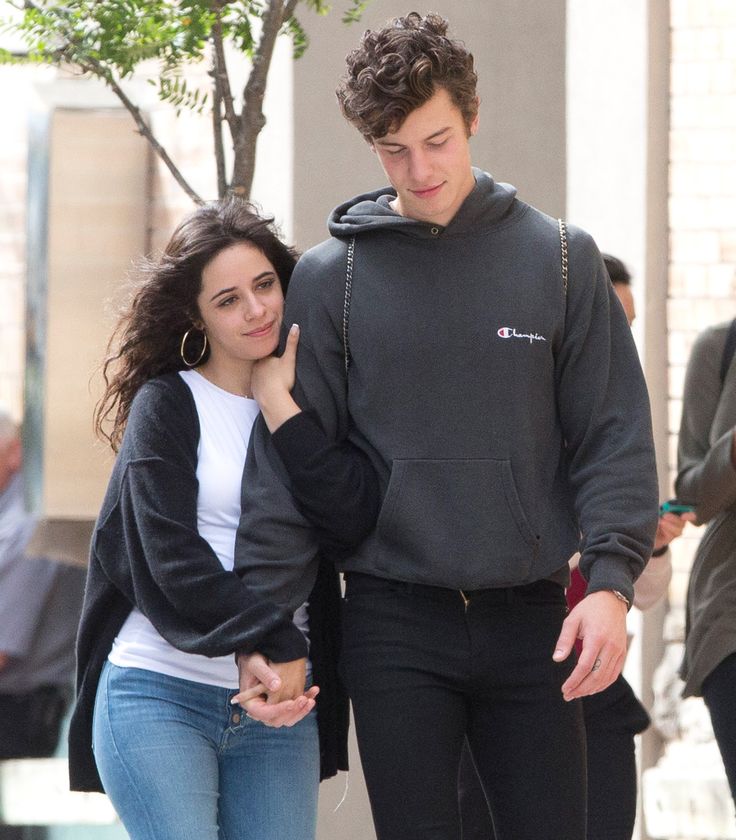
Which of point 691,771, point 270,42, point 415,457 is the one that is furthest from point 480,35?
point 415,457

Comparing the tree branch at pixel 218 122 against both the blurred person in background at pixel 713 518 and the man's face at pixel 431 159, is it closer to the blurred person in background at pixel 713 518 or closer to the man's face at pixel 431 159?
the man's face at pixel 431 159

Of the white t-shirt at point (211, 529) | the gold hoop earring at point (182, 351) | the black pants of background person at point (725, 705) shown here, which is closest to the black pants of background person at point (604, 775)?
the black pants of background person at point (725, 705)

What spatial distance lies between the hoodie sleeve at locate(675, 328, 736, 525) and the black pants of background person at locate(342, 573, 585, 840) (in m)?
1.27

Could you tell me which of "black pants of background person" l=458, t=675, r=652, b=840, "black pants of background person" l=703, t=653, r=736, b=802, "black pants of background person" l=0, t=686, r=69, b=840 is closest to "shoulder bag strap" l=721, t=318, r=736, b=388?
"black pants of background person" l=703, t=653, r=736, b=802

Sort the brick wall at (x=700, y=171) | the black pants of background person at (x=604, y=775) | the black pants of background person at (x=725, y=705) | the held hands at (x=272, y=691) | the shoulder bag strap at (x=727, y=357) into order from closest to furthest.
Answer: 1. the held hands at (x=272, y=691)
2. the black pants of background person at (x=604, y=775)
3. the black pants of background person at (x=725, y=705)
4. the shoulder bag strap at (x=727, y=357)
5. the brick wall at (x=700, y=171)

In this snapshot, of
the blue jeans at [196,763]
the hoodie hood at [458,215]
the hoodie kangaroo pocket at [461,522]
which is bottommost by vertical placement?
the blue jeans at [196,763]

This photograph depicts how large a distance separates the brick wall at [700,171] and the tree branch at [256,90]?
100 inches

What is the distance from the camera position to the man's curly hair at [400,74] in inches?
103

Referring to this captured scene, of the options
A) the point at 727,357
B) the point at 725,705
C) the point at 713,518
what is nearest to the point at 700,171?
the point at 727,357

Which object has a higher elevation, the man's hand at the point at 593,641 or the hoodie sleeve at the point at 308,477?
the hoodie sleeve at the point at 308,477

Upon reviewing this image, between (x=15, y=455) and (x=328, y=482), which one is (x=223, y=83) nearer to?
(x=328, y=482)

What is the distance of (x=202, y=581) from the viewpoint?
276cm

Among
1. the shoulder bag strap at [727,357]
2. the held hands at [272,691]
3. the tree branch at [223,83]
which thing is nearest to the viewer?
the held hands at [272,691]

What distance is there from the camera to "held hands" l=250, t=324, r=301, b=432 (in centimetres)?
279
